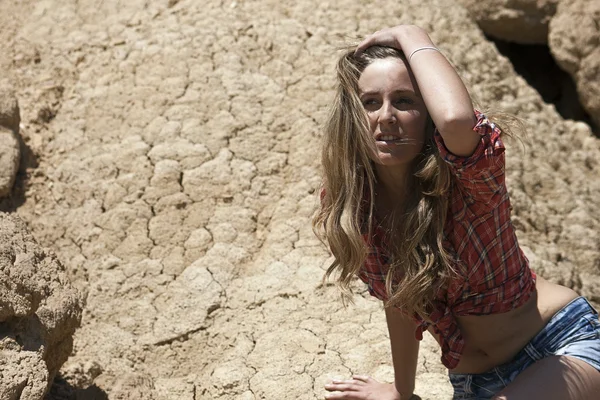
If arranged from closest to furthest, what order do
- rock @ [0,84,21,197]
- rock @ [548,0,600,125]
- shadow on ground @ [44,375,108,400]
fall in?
shadow on ground @ [44,375,108,400] < rock @ [0,84,21,197] < rock @ [548,0,600,125]

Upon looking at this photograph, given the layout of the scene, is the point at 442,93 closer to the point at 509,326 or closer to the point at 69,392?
the point at 509,326

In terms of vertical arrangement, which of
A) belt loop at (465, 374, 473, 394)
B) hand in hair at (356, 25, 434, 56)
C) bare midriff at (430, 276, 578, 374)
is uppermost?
hand in hair at (356, 25, 434, 56)

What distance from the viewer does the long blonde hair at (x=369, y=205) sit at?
1937 mm

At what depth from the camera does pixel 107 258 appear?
117 inches

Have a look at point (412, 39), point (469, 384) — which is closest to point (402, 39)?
point (412, 39)

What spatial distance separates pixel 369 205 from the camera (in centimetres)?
206

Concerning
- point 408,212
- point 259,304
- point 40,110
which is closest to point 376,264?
point 408,212

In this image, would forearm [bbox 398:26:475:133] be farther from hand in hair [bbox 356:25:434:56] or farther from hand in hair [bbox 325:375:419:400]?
hand in hair [bbox 325:375:419:400]

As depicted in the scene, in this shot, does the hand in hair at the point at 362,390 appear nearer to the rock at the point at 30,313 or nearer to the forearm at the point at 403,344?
the forearm at the point at 403,344

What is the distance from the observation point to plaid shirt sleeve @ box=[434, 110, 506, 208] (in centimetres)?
173

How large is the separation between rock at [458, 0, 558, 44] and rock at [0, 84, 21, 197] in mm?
2188

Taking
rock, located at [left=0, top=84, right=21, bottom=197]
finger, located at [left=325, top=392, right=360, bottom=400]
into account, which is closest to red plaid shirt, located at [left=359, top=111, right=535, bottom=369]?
finger, located at [left=325, top=392, right=360, bottom=400]

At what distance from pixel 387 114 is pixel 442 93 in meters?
0.19

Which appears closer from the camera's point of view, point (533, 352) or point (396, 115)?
point (396, 115)
